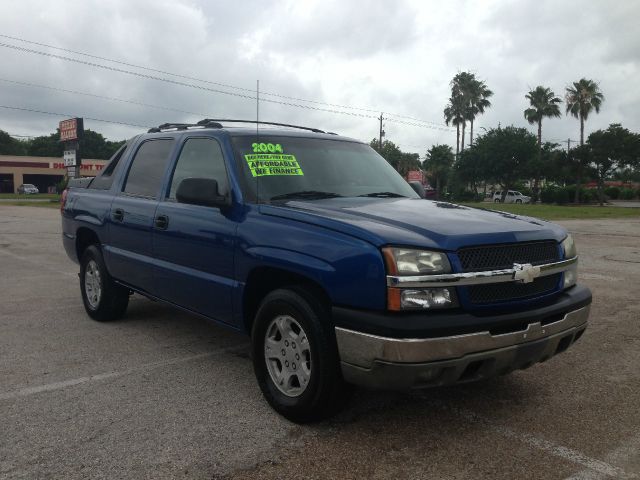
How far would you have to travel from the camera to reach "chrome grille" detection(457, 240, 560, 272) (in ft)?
9.82

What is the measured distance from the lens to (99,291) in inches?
223

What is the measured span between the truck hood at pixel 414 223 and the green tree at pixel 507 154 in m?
57.6

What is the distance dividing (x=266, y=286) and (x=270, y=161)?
3.10 feet

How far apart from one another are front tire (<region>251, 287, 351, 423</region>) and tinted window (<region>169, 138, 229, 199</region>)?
40.3 inches

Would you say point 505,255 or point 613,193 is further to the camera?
point 613,193

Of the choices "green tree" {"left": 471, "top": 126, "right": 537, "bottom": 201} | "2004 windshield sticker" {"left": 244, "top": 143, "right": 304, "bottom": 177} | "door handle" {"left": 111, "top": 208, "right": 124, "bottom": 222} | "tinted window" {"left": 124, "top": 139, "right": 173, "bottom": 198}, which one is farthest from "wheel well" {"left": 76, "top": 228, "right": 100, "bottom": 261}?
"green tree" {"left": 471, "top": 126, "right": 537, "bottom": 201}

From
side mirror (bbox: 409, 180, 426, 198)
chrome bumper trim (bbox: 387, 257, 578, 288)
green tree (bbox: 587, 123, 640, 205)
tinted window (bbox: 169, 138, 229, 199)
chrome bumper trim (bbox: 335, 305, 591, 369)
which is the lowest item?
chrome bumper trim (bbox: 335, 305, 591, 369)

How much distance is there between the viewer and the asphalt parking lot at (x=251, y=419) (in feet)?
9.40

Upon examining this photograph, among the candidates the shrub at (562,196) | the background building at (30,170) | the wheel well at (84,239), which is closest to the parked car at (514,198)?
the shrub at (562,196)

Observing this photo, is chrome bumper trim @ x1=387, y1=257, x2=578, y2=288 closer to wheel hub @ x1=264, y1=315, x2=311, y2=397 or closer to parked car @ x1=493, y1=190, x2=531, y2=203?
wheel hub @ x1=264, y1=315, x2=311, y2=397

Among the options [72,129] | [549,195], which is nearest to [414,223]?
[72,129]

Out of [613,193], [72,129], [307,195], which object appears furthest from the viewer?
[613,193]

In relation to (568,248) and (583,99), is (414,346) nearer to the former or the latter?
(568,248)

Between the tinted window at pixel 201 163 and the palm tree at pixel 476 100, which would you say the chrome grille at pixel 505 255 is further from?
the palm tree at pixel 476 100
